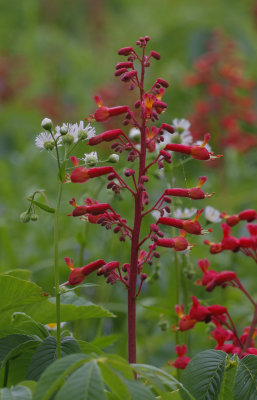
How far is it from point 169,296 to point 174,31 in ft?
8.61

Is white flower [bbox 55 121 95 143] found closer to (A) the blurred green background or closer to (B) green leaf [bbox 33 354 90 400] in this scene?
(A) the blurred green background

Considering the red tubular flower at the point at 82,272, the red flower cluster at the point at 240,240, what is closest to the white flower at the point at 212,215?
the red flower cluster at the point at 240,240

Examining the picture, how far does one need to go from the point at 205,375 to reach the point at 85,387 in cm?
33

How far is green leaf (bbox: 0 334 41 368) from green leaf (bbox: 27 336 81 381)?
3 centimetres

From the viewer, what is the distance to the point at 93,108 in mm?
5172

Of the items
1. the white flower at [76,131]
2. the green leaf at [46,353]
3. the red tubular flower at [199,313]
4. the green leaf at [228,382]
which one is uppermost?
the white flower at [76,131]

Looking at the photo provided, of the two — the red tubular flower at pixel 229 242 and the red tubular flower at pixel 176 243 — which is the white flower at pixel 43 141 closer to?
the red tubular flower at pixel 176 243

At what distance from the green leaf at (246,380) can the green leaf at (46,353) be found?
268 mm

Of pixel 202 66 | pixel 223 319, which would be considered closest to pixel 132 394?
pixel 223 319

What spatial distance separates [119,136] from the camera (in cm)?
124

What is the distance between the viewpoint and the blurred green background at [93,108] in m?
2.39

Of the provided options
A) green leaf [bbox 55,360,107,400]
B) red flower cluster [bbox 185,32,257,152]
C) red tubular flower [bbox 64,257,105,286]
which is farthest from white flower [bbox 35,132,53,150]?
red flower cluster [bbox 185,32,257,152]

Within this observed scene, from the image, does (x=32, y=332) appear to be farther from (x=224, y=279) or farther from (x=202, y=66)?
(x=202, y=66)

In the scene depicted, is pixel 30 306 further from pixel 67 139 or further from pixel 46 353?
pixel 67 139
